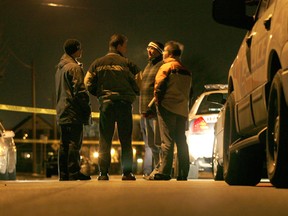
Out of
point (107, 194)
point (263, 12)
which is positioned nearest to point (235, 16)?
point (263, 12)

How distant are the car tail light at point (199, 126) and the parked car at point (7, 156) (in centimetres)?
423

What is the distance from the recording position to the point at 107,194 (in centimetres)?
661

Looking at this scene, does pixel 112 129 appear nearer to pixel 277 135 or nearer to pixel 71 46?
pixel 71 46

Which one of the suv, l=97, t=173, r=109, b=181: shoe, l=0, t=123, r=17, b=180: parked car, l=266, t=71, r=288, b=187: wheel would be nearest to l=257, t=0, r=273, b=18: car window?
the suv

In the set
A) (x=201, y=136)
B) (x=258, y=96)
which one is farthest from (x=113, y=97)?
(x=258, y=96)

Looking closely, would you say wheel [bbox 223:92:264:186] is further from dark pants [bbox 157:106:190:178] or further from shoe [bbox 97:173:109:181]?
shoe [bbox 97:173:109:181]

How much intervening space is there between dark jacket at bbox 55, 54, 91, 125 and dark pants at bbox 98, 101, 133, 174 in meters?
0.36

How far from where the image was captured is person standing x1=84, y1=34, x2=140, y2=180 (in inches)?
455

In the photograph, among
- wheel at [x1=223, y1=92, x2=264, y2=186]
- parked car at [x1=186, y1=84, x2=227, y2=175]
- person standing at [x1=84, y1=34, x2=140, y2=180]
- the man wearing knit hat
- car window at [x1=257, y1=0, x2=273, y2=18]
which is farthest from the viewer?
parked car at [x1=186, y1=84, x2=227, y2=175]

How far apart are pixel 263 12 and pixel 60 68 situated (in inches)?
195

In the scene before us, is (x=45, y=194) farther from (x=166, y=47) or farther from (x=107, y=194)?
(x=166, y=47)

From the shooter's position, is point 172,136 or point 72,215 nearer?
point 72,215

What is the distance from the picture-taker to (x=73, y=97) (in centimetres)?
1192

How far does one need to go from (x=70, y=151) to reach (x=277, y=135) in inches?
221
